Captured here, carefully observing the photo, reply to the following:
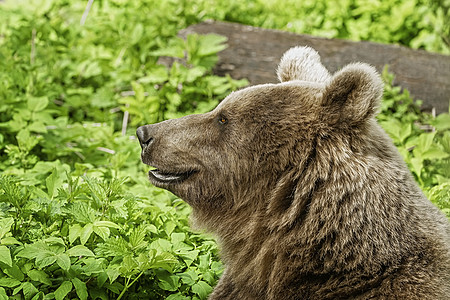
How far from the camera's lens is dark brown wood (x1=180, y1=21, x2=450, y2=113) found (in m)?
5.94

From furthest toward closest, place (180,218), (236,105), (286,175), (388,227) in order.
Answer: (180,218) < (236,105) < (286,175) < (388,227)

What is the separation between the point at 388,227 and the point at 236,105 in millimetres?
951

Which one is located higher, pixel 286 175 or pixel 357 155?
pixel 357 155

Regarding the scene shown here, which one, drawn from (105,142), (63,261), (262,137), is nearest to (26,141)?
(105,142)

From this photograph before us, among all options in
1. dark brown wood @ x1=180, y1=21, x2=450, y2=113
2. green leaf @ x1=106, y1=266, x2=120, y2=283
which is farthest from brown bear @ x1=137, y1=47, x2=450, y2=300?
dark brown wood @ x1=180, y1=21, x2=450, y2=113

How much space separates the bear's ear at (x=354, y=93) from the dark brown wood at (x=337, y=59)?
316cm

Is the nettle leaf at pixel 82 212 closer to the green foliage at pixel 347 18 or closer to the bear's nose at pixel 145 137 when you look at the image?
the bear's nose at pixel 145 137

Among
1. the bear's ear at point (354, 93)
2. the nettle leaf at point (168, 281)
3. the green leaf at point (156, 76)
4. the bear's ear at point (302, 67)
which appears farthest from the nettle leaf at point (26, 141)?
the bear's ear at point (354, 93)

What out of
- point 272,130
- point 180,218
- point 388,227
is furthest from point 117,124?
point 388,227

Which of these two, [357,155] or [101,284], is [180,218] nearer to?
[101,284]

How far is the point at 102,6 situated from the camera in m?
8.35

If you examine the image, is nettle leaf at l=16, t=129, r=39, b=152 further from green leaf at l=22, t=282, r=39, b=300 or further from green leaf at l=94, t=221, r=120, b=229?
green leaf at l=22, t=282, r=39, b=300

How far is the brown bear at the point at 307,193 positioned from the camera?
2570 millimetres

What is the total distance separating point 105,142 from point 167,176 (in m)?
2.14
